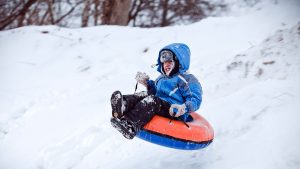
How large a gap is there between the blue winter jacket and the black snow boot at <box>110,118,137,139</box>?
0.59 metres

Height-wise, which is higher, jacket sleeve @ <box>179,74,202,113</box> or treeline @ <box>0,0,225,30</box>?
jacket sleeve @ <box>179,74,202,113</box>

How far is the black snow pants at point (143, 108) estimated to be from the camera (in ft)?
11.0

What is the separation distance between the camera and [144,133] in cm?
346

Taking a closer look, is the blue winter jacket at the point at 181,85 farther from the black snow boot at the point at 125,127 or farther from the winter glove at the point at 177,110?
the black snow boot at the point at 125,127

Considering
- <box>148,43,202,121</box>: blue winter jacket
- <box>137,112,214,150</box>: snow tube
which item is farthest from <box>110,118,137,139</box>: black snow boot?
<box>148,43,202,121</box>: blue winter jacket

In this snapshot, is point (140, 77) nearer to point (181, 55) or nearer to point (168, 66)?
point (168, 66)

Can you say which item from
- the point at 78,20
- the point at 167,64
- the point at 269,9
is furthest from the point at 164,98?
the point at 78,20

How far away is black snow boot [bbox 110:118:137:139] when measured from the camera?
3266mm

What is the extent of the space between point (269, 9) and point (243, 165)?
5251 mm

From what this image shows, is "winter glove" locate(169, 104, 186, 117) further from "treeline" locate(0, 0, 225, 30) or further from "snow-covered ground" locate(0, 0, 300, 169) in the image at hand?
"treeline" locate(0, 0, 225, 30)

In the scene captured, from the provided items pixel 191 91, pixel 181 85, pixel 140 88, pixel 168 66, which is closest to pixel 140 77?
pixel 168 66

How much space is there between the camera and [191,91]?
3592 millimetres

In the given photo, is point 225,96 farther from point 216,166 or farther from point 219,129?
point 216,166

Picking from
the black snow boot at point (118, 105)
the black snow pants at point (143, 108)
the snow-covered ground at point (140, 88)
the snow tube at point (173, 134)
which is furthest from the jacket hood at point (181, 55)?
the snow-covered ground at point (140, 88)
